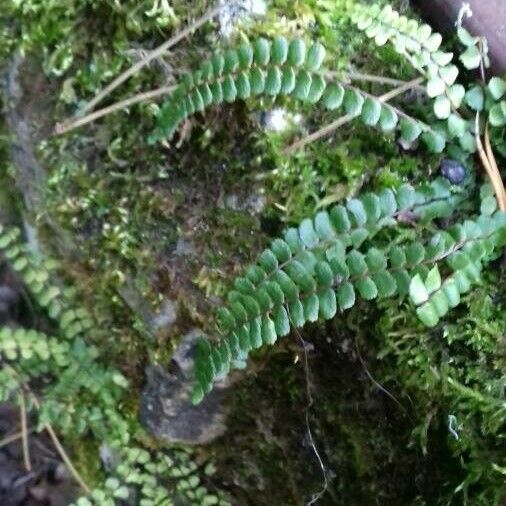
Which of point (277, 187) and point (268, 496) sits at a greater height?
point (277, 187)

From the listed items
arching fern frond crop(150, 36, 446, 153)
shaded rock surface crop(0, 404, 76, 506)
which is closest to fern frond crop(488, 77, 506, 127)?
arching fern frond crop(150, 36, 446, 153)

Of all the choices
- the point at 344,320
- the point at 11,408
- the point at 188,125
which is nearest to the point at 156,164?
the point at 188,125

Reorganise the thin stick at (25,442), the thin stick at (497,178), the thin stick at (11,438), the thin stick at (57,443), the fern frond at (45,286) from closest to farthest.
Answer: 1. the thin stick at (497,178)
2. the fern frond at (45,286)
3. the thin stick at (57,443)
4. the thin stick at (25,442)
5. the thin stick at (11,438)

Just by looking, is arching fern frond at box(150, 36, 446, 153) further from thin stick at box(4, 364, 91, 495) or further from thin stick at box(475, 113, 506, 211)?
thin stick at box(4, 364, 91, 495)

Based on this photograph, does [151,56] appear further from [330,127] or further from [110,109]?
[330,127]

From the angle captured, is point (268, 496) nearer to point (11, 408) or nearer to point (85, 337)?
point (85, 337)

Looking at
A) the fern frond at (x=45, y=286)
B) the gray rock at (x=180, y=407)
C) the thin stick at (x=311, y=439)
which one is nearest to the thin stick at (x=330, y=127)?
the thin stick at (x=311, y=439)

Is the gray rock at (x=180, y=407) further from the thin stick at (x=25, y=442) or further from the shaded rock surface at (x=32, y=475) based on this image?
the shaded rock surface at (x=32, y=475)
